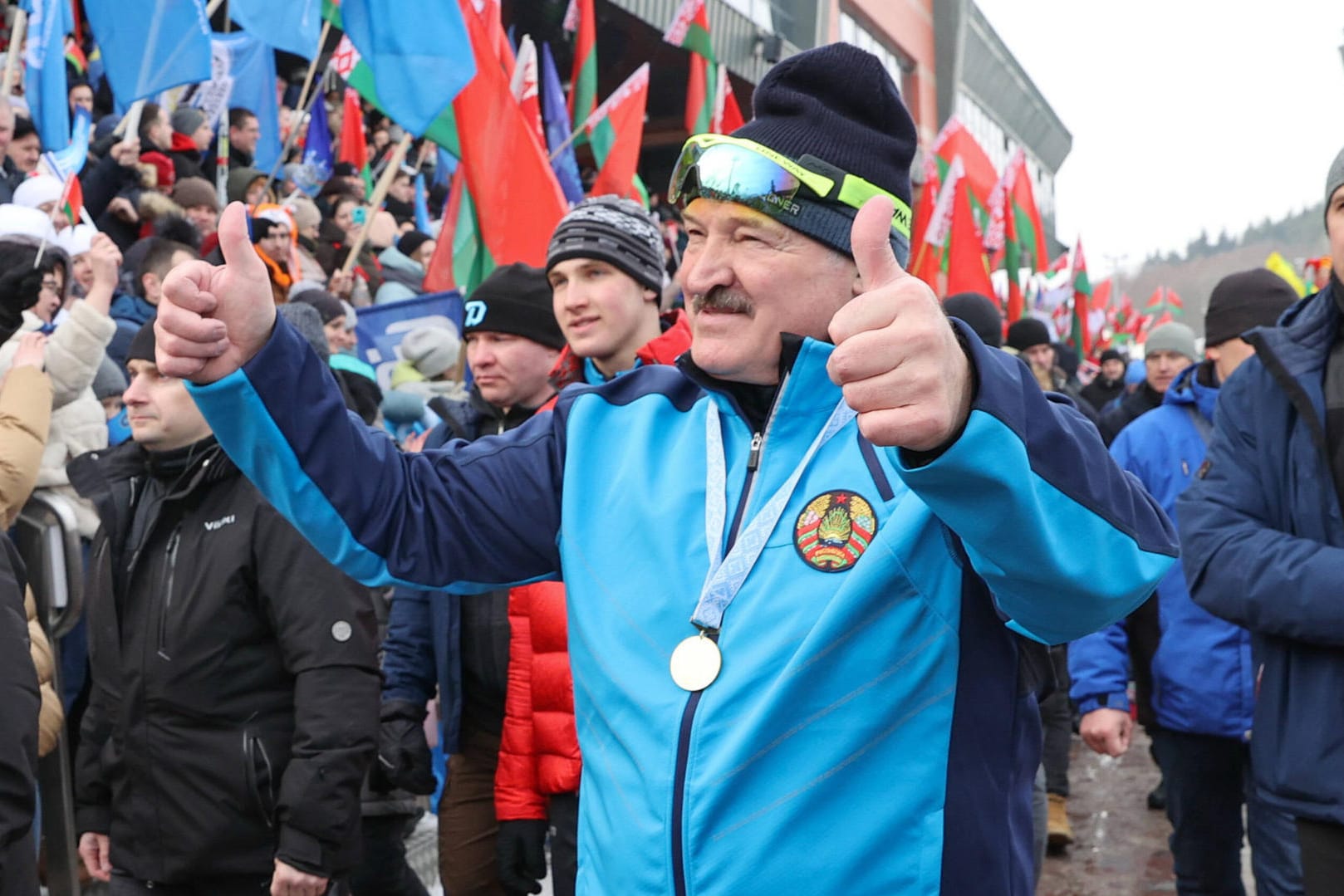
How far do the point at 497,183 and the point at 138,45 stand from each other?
1.79m

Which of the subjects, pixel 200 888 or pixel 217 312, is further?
pixel 200 888

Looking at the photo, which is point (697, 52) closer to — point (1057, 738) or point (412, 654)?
point (1057, 738)

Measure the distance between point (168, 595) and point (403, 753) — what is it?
0.90 meters

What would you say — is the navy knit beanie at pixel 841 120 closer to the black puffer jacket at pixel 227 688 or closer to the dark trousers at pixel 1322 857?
the dark trousers at pixel 1322 857

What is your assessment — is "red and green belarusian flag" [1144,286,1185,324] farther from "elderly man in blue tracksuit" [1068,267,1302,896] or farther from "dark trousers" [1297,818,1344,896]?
"dark trousers" [1297,818,1344,896]

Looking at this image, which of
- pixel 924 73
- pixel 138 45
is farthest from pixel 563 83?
pixel 138 45

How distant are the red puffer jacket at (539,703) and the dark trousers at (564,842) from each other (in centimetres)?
4

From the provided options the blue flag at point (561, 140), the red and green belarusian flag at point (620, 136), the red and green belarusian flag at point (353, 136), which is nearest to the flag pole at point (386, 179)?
the red and green belarusian flag at point (620, 136)

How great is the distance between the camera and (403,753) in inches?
156

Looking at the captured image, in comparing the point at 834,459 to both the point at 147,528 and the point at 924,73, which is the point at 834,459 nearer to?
the point at 147,528

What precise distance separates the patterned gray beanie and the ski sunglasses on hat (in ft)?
5.58

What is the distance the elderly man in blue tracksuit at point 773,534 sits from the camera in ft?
5.45

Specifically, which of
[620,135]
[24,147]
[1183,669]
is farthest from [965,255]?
[1183,669]

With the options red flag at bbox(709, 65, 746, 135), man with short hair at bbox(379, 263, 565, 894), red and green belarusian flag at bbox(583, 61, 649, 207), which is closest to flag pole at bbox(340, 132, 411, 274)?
red and green belarusian flag at bbox(583, 61, 649, 207)
